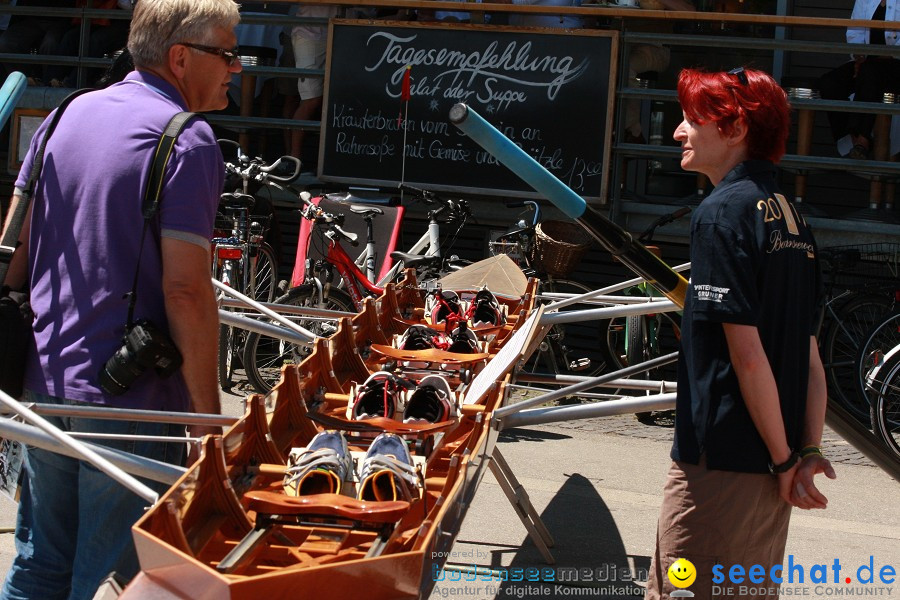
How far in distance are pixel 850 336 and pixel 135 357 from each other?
20.9 ft

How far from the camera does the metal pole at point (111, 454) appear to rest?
2.81 metres

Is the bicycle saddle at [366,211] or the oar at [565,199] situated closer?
the oar at [565,199]

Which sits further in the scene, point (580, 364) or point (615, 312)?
point (580, 364)

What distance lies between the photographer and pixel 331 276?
8.23m

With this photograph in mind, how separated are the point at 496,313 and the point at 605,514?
4.11 feet

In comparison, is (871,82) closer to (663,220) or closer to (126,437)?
(663,220)

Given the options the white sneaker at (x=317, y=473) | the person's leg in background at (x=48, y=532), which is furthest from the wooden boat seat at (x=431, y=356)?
the person's leg in background at (x=48, y=532)

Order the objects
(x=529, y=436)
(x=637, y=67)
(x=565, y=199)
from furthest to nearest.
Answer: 1. (x=637, y=67)
2. (x=529, y=436)
3. (x=565, y=199)

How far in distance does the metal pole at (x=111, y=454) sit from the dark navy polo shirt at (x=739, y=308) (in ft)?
4.31

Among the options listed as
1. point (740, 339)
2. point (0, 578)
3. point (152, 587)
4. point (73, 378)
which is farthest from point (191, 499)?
point (0, 578)

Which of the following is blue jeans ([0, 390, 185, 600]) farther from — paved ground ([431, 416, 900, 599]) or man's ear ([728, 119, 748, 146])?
paved ground ([431, 416, 900, 599])

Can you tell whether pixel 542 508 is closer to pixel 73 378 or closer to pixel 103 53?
pixel 73 378

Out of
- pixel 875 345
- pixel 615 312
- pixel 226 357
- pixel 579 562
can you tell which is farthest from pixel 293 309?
pixel 875 345

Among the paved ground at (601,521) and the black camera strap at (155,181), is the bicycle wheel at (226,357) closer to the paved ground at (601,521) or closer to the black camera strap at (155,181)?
the paved ground at (601,521)
